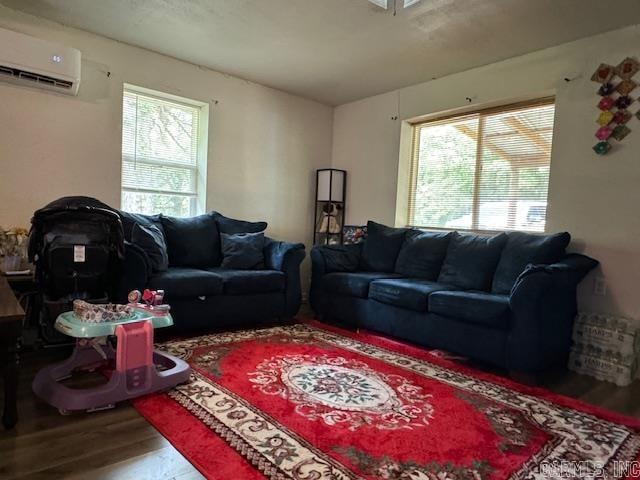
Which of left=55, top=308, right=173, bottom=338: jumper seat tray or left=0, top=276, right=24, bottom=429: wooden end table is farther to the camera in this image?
left=55, top=308, right=173, bottom=338: jumper seat tray

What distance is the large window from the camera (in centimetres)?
390

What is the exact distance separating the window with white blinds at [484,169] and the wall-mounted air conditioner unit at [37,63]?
3.32 meters

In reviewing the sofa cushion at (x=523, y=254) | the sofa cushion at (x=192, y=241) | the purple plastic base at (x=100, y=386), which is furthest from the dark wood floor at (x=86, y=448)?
the sofa cushion at (x=523, y=254)

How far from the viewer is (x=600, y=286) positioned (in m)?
3.11

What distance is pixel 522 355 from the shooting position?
2.62 metres

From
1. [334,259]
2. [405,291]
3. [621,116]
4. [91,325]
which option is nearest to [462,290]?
[405,291]

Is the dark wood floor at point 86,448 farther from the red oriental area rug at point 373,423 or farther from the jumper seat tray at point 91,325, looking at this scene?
the jumper seat tray at point 91,325

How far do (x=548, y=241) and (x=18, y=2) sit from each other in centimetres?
422

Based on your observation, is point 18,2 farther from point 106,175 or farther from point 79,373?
point 79,373

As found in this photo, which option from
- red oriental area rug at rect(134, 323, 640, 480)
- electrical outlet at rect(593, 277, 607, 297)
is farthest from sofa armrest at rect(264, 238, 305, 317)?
electrical outlet at rect(593, 277, 607, 297)

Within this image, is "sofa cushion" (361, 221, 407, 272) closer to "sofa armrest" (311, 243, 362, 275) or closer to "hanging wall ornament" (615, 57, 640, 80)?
"sofa armrest" (311, 243, 362, 275)

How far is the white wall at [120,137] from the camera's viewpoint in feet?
10.6

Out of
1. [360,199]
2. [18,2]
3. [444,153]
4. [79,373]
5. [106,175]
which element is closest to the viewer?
[79,373]

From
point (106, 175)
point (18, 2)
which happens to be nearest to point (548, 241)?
point (106, 175)
